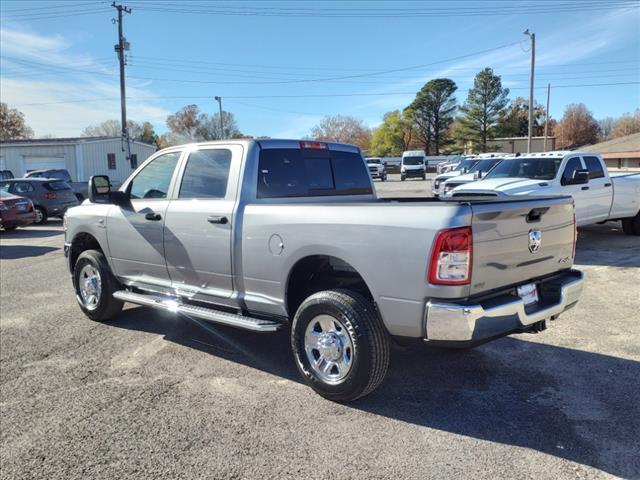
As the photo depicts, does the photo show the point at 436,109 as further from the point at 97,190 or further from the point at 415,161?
the point at 97,190

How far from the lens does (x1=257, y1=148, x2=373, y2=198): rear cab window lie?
15.0 ft

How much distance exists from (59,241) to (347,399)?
12.4 metres

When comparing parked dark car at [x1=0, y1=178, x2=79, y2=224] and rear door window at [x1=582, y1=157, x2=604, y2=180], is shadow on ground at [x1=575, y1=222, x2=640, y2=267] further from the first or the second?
parked dark car at [x1=0, y1=178, x2=79, y2=224]

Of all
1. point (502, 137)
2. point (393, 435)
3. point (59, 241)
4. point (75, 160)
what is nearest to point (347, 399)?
point (393, 435)

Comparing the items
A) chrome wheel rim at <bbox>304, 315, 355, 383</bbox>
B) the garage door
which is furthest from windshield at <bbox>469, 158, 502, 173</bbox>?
the garage door

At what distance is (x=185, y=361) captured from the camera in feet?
15.6

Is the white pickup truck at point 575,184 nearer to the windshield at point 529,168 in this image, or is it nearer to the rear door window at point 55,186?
the windshield at point 529,168

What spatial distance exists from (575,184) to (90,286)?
28.7ft

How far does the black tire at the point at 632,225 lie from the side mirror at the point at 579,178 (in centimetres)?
273

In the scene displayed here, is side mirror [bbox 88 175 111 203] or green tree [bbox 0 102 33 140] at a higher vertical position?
green tree [bbox 0 102 33 140]

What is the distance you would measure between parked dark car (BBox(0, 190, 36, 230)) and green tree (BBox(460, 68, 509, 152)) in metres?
64.7

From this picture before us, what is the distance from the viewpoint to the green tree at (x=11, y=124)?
245ft

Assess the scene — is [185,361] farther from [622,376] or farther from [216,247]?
[622,376]

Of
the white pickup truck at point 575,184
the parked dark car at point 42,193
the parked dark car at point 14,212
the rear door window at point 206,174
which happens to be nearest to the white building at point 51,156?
the parked dark car at point 42,193
